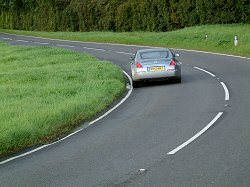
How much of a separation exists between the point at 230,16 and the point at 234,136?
37.7 meters

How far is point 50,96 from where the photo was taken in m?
18.7

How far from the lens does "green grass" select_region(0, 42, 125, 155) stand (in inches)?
531

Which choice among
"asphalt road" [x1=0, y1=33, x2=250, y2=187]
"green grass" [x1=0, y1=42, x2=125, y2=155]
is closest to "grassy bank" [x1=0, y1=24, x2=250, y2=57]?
"green grass" [x1=0, y1=42, x2=125, y2=155]

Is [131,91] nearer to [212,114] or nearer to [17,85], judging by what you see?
[17,85]

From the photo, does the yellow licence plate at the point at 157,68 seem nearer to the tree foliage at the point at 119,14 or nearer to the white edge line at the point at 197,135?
the white edge line at the point at 197,135

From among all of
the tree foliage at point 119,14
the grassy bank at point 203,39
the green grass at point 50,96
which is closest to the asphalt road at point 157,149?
the green grass at point 50,96

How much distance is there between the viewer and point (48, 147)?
12.5 m

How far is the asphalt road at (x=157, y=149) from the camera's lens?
29.9 ft

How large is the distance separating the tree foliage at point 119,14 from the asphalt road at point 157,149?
30.4 m

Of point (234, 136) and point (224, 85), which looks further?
point (224, 85)

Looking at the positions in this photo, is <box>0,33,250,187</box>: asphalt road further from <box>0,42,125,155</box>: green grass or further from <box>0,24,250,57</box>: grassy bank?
<box>0,24,250,57</box>: grassy bank

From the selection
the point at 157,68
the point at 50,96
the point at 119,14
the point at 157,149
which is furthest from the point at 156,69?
the point at 119,14

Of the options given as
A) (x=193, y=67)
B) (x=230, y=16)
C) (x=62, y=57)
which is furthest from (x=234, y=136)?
(x=230, y=16)

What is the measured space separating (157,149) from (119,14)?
5334 cm
